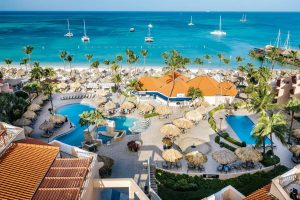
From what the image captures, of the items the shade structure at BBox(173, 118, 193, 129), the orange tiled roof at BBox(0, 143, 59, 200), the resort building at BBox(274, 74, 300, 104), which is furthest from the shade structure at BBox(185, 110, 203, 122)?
the orange tiled roof at BBox(0, 143, 59, 200)

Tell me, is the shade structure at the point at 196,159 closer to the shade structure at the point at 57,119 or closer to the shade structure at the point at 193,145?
the shade structure at the point at 193,145

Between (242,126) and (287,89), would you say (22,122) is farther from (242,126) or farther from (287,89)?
(287,89)

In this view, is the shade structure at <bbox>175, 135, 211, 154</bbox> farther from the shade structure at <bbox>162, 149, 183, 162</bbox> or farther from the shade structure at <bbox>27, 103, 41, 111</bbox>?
the shade structure at <bbox>27, 103, 41, 111</bbox>

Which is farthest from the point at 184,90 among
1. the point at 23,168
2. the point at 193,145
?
the point at 23,168

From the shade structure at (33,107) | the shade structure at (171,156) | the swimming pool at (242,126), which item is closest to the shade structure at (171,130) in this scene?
the shade structure at (171,156)

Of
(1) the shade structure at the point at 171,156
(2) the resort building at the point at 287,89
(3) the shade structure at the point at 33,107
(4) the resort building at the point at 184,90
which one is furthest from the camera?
(4) the resort building at the point at 184,90

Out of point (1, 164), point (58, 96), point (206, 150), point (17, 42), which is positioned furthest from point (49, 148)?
point (17, 42)

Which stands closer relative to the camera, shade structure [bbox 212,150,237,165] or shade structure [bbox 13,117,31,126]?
shade structure [bbox 212,150,237,165]
